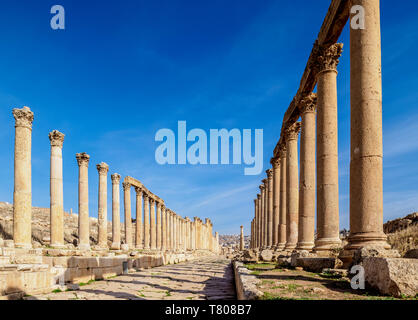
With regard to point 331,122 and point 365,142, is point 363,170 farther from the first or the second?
point 331,122

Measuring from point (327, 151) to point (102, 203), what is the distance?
1940 centimetres

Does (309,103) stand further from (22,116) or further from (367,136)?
(22,116)

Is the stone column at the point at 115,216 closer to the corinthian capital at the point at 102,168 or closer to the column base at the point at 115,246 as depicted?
the column base at the point at 115,246

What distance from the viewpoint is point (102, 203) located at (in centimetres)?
2616

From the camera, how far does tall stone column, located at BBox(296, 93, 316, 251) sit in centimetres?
1396

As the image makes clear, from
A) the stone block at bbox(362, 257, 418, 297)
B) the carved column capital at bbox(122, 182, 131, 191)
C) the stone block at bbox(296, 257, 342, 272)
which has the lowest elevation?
the stone block at bbox(296, 257, 342, 272)

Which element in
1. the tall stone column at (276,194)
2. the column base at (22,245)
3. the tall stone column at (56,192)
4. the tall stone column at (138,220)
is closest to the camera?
the column base at (22,245)

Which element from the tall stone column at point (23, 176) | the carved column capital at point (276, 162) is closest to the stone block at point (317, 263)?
the tall stone column at point (23, 176)

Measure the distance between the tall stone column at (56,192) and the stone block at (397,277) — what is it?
682 inches

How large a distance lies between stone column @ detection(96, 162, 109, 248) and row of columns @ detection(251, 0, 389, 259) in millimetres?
14819

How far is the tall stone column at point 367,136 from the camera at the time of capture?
793cm

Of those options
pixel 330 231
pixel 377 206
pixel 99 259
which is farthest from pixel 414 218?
pixel 99 259

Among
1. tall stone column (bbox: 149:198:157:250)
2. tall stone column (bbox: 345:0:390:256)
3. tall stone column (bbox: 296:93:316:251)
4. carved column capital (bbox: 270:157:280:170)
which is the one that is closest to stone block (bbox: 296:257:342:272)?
tall stone column (bbox: 345:0:390:256)

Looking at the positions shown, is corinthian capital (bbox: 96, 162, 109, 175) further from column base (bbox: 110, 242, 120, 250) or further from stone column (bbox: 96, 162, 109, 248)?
column base (bbox: 110, 242, 120, 250)
